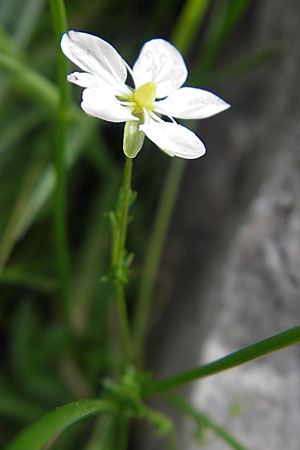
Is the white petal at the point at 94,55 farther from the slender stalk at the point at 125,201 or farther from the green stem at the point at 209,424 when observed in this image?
the green stem at the point at 209,424

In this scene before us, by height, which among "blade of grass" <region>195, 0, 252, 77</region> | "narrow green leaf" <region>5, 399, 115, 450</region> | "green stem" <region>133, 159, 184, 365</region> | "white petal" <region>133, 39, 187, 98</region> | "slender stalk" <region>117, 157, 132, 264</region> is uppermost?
"blade of grass" <region>195, 0, 252, 77</region>

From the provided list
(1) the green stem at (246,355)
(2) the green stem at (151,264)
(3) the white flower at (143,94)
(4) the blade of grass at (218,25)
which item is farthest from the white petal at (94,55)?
(2) the green stem at (151,264)

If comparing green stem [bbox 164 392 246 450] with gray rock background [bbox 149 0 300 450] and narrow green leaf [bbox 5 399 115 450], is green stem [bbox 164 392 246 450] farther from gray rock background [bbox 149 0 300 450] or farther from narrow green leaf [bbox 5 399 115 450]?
narrow green leaf [bbox 5 399 115 450]

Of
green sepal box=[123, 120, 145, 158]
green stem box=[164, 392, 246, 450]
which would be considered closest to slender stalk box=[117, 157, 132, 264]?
green sepal box=[123, 120, 145, 158]

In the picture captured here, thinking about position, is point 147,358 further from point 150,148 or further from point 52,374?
point 150,148

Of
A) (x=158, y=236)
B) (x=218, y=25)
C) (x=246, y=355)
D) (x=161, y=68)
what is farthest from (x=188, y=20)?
(x=246, y=355)

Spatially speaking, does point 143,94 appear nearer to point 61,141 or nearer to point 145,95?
point 145,95
